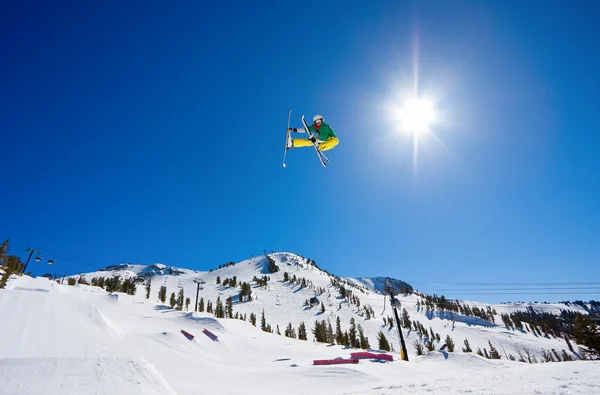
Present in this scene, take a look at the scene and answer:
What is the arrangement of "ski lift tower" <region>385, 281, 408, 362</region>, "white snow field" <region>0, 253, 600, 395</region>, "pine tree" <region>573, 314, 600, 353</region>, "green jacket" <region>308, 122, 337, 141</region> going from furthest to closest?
"pine tree" <region>573, 314, 600, 353</region> < "ski lift tower" <region>385, 281, 408, 362</region> < "green jacket" <region>308, 122, 337, 141</region> < "white snow field" <region>0, 253, 600, 395</region>

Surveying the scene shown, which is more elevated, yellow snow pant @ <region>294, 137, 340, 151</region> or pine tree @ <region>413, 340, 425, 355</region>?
yellow snow pant @ <region>294, 137, 340, 151</region>

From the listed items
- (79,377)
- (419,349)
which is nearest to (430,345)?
(419,349)

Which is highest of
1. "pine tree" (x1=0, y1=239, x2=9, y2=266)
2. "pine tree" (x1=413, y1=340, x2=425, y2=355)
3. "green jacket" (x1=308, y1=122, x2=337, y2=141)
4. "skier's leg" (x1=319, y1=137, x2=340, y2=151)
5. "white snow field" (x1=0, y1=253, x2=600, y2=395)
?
"pine tree" (x1=0, y1=239, x2=9, y2=266)

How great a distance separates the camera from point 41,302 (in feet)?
54.0

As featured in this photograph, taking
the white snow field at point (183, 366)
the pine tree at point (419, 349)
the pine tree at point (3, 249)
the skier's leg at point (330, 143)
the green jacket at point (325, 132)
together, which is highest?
the pine tree at point (3, 249)

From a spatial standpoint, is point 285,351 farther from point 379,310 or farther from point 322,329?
point 379,310

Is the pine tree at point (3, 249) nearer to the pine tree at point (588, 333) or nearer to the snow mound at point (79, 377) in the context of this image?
the snow mound at point (79, 377)

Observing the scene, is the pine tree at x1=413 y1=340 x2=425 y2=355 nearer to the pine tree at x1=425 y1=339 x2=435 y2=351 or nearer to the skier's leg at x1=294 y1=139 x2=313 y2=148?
the pine tree at x1=425 y1=339 x2=435 y2=351

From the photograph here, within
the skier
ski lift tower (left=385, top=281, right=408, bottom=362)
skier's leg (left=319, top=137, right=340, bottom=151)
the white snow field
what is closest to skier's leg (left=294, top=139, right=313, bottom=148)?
the skier

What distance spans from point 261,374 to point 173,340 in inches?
304

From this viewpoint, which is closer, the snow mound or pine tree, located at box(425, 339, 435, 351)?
the snow mound

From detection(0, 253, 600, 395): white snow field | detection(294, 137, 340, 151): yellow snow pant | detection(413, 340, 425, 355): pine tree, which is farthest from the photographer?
detection(413, 340, 425, 355): pine tree

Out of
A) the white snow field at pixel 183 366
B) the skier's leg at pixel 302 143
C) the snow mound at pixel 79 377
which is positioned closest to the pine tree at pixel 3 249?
the white snow field at pixel 183 366

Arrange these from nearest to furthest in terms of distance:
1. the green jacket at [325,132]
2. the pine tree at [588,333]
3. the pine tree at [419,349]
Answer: the green jacket at [325,132] < the pine tree at [588,333] < the pine tree at [419,349]
